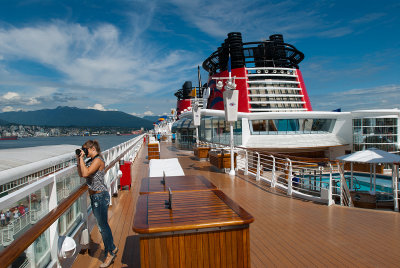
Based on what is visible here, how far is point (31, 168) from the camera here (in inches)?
86.1

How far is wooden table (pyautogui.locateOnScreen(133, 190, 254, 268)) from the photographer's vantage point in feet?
5.68

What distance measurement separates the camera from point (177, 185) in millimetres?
2879

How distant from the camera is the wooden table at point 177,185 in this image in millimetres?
2680

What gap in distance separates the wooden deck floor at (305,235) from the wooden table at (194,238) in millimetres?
819

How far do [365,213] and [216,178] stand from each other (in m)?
3.66

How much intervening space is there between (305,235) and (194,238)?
195 centimetres

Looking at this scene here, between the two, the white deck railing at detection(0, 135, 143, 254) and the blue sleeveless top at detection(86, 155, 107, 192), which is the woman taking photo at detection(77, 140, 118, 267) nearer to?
the blue sleeveless top at detection(86, 155, 107, 192)

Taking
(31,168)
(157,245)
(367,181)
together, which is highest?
(31,168)

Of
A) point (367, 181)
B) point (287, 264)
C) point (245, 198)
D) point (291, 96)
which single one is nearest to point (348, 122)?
point (291, 96)

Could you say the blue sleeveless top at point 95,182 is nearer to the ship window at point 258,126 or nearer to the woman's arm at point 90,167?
the woman's arm at point 90,167

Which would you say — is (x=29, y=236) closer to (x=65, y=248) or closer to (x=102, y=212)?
(x=65, y=248)

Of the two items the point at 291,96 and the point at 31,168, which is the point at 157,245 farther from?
the point at 291,96

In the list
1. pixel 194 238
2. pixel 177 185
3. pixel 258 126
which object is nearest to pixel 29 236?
pixel 194 238

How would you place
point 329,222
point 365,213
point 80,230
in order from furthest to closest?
point 365,213
point 329,222
point 80,230
